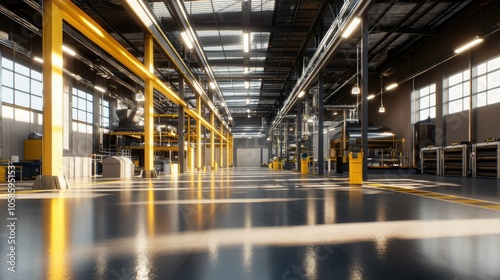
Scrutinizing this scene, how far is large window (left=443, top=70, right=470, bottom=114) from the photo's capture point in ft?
53.7

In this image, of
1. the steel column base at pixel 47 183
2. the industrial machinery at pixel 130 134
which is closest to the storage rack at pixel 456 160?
the steel column base at pixel 47 183

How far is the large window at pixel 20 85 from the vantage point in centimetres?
1536

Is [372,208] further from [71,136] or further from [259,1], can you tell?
[71,136]

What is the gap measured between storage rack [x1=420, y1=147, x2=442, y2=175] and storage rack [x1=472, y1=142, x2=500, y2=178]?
275 cm

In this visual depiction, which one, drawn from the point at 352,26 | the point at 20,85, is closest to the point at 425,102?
A: the point at 352,26

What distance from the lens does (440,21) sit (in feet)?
55.3

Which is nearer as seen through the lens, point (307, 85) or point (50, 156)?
point (50, 156)

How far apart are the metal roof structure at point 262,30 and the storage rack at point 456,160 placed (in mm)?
6463

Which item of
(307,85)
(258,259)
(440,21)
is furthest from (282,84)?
(258,259)

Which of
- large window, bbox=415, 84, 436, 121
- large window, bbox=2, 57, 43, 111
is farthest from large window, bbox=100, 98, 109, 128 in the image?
large window, bbox=415, 84, 436, 121

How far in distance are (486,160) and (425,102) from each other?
23.2ft

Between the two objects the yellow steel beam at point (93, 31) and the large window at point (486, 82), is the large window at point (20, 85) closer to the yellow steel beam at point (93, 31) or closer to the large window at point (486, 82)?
the yellow steel beam at point (93, 31)

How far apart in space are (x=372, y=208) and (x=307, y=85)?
1390 centimetres

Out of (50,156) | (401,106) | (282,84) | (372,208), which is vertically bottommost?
(372,208)
